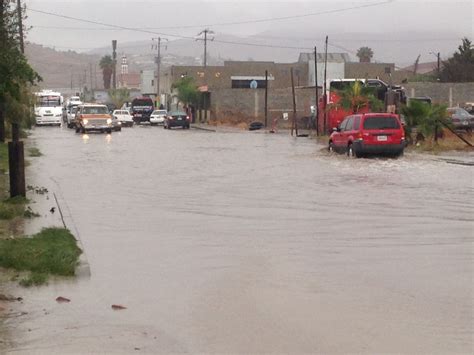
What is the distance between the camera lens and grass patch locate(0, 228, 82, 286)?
11086 mm

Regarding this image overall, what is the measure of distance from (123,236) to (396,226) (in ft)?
14.4

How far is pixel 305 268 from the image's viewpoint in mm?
11742

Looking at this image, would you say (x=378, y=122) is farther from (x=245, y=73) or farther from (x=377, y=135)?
(x=245, y=73)

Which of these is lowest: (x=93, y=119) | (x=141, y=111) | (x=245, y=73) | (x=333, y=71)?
(x=141, y=111)

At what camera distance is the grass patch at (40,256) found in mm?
11086

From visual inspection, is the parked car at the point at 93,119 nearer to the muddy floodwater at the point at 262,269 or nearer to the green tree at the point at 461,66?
the muddy floodwater at the point at 262,269

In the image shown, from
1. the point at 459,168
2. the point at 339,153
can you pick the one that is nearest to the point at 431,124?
the point at 339,153

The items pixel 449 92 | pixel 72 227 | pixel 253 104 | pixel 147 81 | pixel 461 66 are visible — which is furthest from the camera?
pixel 147 81

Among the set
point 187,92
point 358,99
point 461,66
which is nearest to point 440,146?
point 358,99

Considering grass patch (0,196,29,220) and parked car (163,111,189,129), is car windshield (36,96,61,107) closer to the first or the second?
parked car (163,111,189,129)

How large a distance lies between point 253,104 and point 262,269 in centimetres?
6505

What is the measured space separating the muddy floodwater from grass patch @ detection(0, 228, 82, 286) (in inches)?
9.8

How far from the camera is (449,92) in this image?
75.8 metres

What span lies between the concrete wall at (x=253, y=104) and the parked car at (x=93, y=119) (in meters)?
15.3
